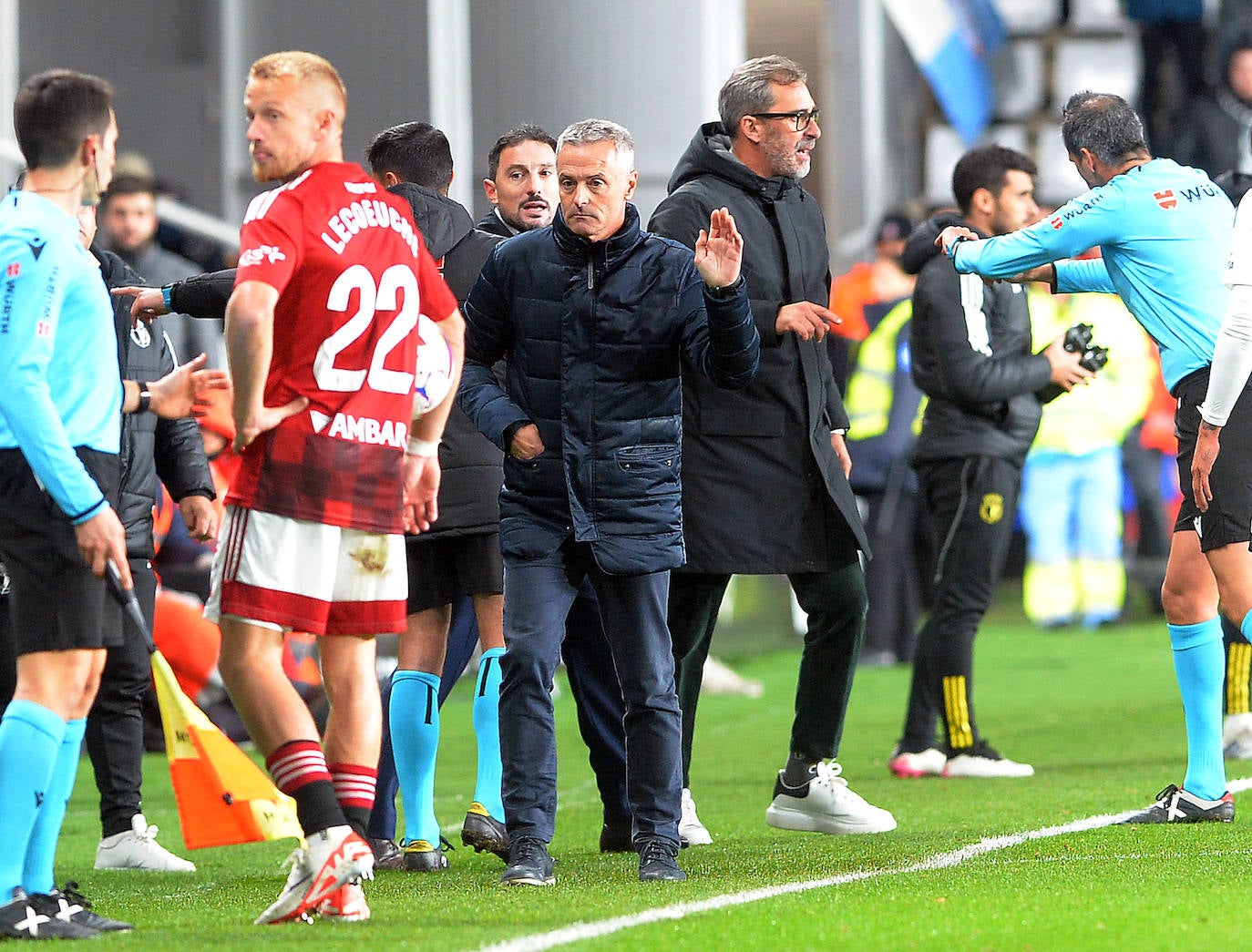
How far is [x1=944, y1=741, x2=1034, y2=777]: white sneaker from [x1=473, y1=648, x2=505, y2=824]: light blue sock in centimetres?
248

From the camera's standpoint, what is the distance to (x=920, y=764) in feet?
26.1

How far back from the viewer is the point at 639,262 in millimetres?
5414

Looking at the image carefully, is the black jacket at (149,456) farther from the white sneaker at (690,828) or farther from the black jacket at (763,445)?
the white sneaker at (690,828)

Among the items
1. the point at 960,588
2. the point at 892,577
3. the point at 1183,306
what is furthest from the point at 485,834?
the point at 892,577

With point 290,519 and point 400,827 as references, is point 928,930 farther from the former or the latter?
point 400,827

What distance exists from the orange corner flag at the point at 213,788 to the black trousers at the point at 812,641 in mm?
1867

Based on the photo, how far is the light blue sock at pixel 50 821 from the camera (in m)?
4.69

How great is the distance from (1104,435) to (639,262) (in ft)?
34.7

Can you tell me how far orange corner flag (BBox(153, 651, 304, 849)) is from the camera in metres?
4.48

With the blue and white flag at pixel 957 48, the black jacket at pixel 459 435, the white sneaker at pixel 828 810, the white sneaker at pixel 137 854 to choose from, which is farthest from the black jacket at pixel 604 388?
the blue and white flag at pixel 957 48

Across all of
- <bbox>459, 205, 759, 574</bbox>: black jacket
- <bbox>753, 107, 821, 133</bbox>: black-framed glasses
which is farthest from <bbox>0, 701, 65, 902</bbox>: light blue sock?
<bbox>753, 107, 821, 133</bbox>: black-framed glasses

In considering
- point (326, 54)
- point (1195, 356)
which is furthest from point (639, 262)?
point (326, 54)

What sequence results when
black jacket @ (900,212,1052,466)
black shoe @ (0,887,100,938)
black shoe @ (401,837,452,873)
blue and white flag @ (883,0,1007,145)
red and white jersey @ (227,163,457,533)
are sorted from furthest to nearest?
blue and white flag @ (883,0,1007,145), black jacket @ (900,212,1052,466), black shoe @ (401,837,452,873), red and white jersey @ (227,163,457,533), black shoe @ (0,887,100,938)

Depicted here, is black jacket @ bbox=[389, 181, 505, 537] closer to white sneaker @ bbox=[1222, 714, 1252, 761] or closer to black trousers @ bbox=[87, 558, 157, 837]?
black trousers @ bbox=[87, 558, 157, 837]
